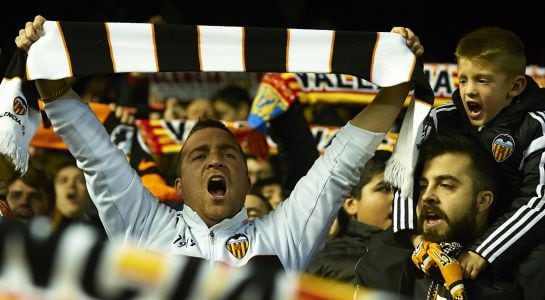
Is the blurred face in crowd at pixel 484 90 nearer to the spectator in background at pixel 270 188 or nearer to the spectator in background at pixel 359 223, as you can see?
the spectator in background at pixel 359 223

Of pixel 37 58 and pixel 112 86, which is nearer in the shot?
pixel 37 58

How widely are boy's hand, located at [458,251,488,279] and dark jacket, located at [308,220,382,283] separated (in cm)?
67

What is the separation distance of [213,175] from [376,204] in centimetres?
124

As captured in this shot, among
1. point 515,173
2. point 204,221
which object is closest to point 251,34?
point 204,221

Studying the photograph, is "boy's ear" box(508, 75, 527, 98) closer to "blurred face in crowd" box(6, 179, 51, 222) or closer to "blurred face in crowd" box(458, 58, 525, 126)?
"blurred face in crowd" box(458, 58, 525, 126)

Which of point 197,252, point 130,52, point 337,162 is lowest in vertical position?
point 197,252

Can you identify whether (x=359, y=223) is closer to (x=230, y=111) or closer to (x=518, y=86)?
(x=518, y=86)

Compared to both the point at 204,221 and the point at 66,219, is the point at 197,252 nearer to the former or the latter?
the point at 204,221

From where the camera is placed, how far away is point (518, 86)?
3609 millimetres

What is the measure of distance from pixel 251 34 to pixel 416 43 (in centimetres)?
50

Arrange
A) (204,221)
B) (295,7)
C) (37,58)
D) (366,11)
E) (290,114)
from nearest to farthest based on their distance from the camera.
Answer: (37,58)
(204,221)
(290,114)
(295,7)
(366,11)

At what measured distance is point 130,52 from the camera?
10.9 ft

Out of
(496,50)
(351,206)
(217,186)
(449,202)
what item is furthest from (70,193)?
(496,50)

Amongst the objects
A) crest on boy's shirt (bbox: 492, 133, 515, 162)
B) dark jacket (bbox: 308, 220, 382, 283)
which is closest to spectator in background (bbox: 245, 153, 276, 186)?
dark jacket (bbox: 308, 220, 382, 283)
